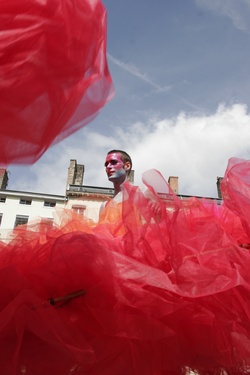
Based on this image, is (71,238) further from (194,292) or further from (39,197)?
(39,197)

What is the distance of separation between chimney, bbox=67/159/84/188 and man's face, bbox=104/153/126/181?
873 inches

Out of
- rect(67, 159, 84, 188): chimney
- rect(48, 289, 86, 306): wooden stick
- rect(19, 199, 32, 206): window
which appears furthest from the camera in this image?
rect(67, 159, 84, 188): chimney

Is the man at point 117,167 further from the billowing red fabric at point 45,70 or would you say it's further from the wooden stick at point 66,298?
the wooden stick at point 66,298

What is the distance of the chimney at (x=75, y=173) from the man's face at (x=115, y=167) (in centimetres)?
2218

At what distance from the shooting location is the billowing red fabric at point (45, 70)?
155 cm

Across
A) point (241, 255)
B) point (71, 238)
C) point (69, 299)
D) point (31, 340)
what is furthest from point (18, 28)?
point (241, 255)

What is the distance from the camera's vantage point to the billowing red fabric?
5.08ft

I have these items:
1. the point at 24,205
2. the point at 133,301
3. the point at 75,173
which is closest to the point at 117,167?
the point at 133,301

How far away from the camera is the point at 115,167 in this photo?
11.9 feet

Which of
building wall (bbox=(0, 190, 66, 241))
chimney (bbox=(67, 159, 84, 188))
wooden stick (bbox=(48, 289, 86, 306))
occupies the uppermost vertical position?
chimney (bbox=(67, 159, 84, 188))

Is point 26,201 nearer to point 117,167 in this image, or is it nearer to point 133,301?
point 117,167

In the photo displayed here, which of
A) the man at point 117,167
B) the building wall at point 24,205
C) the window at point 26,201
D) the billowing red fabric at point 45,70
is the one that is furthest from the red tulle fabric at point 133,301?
the window at point 26,201

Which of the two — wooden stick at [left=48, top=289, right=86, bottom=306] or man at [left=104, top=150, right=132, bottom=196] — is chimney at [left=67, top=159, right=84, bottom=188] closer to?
man at [left=104, top=150, right=132, bottom=196]

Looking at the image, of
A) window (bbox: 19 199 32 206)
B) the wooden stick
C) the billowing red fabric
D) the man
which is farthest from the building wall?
the wooden stick
